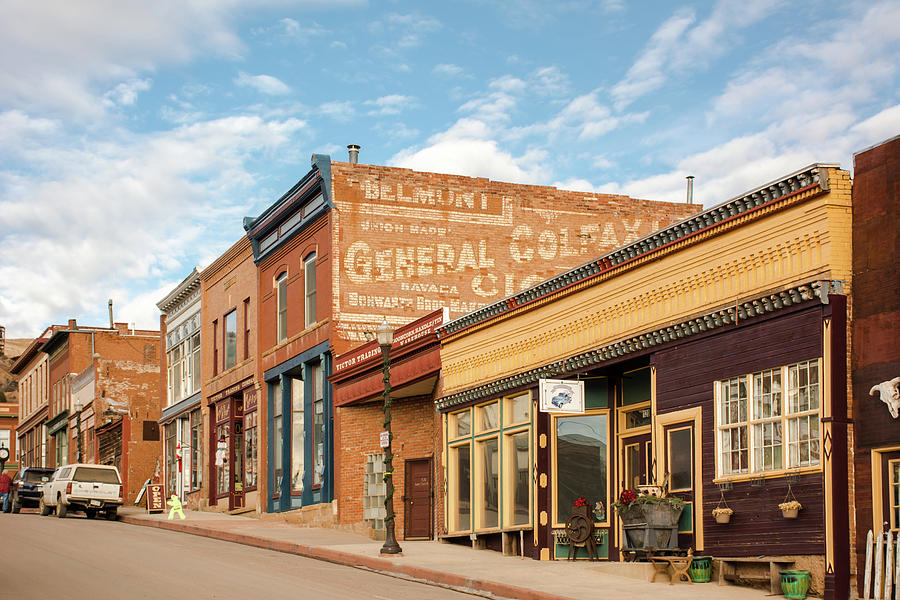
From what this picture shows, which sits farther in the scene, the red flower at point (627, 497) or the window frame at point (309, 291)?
the window frame at point (309, 291)

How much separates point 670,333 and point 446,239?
15604 mm

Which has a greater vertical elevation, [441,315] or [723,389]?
[441,315]

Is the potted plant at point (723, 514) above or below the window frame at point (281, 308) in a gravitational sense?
below

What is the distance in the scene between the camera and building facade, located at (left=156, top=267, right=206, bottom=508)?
1845 inches

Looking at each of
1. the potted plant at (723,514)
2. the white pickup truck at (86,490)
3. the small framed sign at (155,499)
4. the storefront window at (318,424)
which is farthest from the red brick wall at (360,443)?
the potted plant at (723,514)

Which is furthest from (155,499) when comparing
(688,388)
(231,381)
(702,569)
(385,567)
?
(702,569)

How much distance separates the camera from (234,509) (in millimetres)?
41719

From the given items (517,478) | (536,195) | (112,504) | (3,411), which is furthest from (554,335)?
(3,411)

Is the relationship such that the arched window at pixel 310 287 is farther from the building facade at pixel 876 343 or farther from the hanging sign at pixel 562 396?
the building facade at pixel 876 343

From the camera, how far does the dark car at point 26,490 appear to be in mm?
42812

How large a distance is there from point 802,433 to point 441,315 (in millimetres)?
12389

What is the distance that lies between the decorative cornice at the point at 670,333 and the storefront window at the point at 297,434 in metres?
11.2

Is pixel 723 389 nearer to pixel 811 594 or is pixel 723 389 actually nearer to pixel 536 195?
pixel 811 594

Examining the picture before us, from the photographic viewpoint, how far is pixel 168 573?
19438mm
